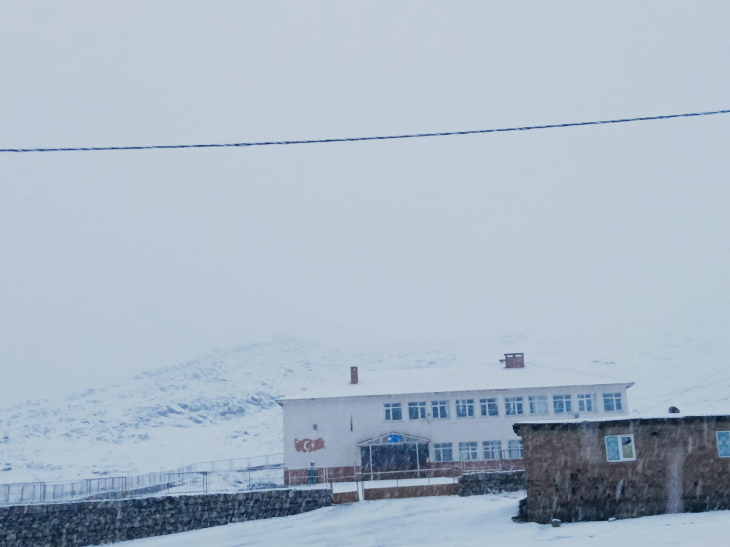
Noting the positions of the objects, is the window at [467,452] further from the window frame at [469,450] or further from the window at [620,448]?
the window at [620,448]

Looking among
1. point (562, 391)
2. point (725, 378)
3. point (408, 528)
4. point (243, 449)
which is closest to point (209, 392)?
point (243, 449)

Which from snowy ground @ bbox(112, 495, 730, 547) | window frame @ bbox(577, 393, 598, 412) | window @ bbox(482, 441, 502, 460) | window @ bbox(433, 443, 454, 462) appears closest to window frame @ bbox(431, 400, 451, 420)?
window @ bbox(433, 443, 454, 462)

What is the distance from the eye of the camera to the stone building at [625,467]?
63.5 feet

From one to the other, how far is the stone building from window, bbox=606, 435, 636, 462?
0.10 feet

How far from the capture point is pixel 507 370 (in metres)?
44.7

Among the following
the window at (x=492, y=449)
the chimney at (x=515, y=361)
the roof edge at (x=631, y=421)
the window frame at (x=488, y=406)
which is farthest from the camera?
the chimney at (x=515, y=361)

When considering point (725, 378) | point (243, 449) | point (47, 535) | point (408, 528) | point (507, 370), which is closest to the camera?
point (408, 528)

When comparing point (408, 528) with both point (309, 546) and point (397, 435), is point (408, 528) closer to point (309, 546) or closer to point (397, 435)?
point (309, 546)

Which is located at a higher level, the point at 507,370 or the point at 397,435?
the point at 507,370

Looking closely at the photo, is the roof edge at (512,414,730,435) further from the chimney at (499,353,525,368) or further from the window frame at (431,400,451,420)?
the chimney at (499,353,525,368)

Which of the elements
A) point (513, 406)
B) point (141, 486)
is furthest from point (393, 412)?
point (141, 486)

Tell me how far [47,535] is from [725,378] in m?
105

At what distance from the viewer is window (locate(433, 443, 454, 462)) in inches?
1564

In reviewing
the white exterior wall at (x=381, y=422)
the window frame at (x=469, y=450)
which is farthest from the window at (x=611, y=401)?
the window frame at (x=469, y=450)
